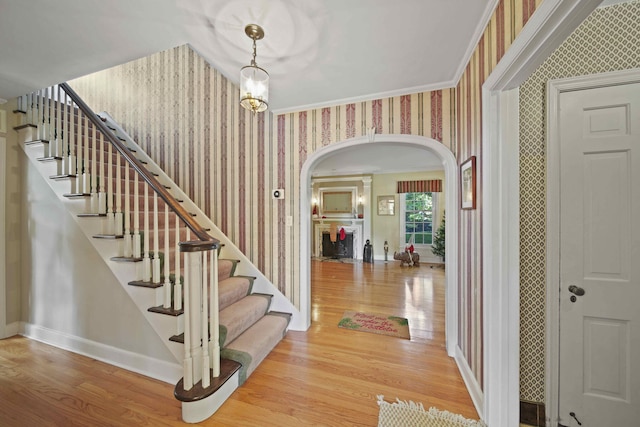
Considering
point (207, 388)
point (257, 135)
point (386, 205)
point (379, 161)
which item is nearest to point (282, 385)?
point (207, 388)

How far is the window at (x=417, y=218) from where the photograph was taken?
6602 millimetres

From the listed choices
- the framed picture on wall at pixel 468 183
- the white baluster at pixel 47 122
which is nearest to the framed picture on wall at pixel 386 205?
the framed picture on wall at pixel 468 183

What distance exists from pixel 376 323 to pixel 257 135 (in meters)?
2.73

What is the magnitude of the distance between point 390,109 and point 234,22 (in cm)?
156

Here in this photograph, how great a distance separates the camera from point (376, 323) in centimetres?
276

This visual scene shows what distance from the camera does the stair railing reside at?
1.48m

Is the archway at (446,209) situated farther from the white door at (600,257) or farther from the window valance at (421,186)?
the window valance at (421,186)

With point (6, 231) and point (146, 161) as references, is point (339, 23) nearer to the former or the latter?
point (146, 161)

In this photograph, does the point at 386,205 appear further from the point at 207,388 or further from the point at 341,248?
the point at 207,388

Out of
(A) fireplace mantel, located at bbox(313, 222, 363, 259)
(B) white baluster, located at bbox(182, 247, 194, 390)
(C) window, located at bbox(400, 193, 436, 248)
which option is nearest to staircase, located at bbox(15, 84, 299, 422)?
(B) white baluster, located at bbox(182, 247, 194, 390)

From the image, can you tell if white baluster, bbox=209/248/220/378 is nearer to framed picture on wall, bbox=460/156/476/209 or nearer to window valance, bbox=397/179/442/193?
framed picture on wall, bbox=460/156/476/209

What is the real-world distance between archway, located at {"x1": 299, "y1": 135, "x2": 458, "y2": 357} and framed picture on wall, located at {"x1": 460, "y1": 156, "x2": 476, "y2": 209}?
0.20 meters

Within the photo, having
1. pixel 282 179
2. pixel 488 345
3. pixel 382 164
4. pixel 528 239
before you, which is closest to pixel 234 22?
pixel 282 179

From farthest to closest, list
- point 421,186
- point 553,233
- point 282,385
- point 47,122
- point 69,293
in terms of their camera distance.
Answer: point 421,186
point 47,122
point 69,293
point 282,385
point 553,233
